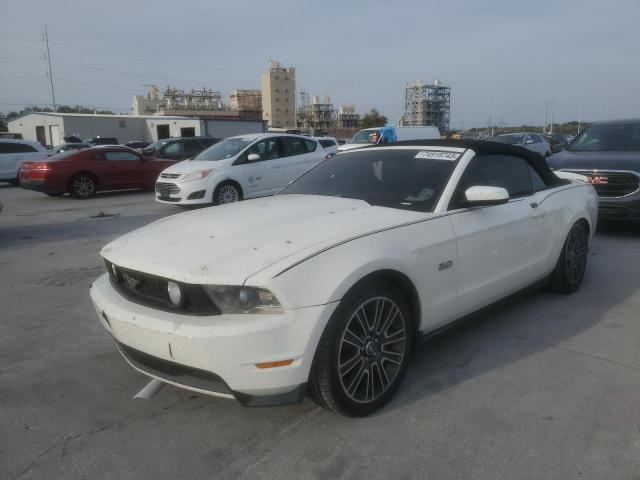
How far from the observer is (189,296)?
2582 millimetres

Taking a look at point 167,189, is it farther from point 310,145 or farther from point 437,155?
point 437,155

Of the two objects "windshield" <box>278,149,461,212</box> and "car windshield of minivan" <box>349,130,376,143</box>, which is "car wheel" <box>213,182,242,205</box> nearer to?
"windshield" <box>278,149,461,212</box>

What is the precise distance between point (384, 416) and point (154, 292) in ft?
4.70

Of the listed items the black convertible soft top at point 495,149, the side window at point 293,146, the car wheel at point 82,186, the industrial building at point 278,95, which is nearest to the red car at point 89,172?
the car wheel at point 82,186

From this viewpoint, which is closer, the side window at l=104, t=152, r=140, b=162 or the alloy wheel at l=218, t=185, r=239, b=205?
the alloy wheel at l=218, t=185, r=239, b=205

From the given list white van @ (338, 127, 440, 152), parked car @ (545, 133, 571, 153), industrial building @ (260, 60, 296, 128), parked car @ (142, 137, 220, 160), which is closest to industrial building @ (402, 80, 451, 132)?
industrial building @ (260, 60, 296, 128)

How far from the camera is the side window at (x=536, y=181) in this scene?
15.0ft

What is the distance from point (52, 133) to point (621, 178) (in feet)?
175

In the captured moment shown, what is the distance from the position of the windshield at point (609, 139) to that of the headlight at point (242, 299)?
24.9 ft

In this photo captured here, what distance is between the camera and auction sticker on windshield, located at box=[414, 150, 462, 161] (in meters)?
3.78

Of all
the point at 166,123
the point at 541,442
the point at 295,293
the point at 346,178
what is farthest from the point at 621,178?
the point at 166,123

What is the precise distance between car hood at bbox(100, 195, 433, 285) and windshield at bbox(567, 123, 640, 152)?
252 inches

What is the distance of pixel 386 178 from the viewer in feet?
12.6

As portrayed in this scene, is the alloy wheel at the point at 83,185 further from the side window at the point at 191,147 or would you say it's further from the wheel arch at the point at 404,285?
the wheel arch at the point at 404,285
